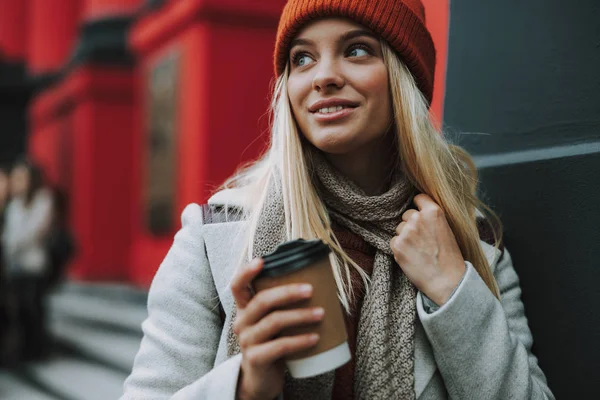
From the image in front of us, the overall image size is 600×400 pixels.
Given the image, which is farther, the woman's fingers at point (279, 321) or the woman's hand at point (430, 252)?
the woman's hand at point (430, 252)

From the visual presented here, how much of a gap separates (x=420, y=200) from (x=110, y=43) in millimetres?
7405

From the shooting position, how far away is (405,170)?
1.84 metres

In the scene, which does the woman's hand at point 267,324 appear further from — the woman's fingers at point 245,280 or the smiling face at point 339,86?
the smiling face at point 339,86

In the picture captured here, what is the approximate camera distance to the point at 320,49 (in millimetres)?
1744

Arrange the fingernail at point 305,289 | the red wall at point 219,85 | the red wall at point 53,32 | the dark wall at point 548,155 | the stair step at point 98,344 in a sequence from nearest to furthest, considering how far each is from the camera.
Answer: the fingernail at point 305,289 < the dark wall at point 548,155 < the stair step at point 98,344 < the red wall at point 219,85 < the red wall at point 53,32

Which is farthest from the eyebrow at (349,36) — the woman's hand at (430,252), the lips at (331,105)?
the woman's hand at (430,252)

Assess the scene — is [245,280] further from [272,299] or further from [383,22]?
[383,22]

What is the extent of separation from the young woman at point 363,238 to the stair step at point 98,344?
359 cm

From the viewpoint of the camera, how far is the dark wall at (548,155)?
6.22ft

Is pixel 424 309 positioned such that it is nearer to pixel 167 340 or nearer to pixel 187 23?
pixel 167 340

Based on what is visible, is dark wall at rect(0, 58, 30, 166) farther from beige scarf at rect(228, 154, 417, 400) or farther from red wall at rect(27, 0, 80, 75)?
beige scarf at rect(228, 154, 417, 400)

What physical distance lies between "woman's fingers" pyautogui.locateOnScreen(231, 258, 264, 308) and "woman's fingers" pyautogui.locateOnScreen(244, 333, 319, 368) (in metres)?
0.09

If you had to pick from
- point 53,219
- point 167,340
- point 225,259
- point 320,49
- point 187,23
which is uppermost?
point 187,23

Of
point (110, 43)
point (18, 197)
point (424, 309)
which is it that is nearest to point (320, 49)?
point (424, 309)
